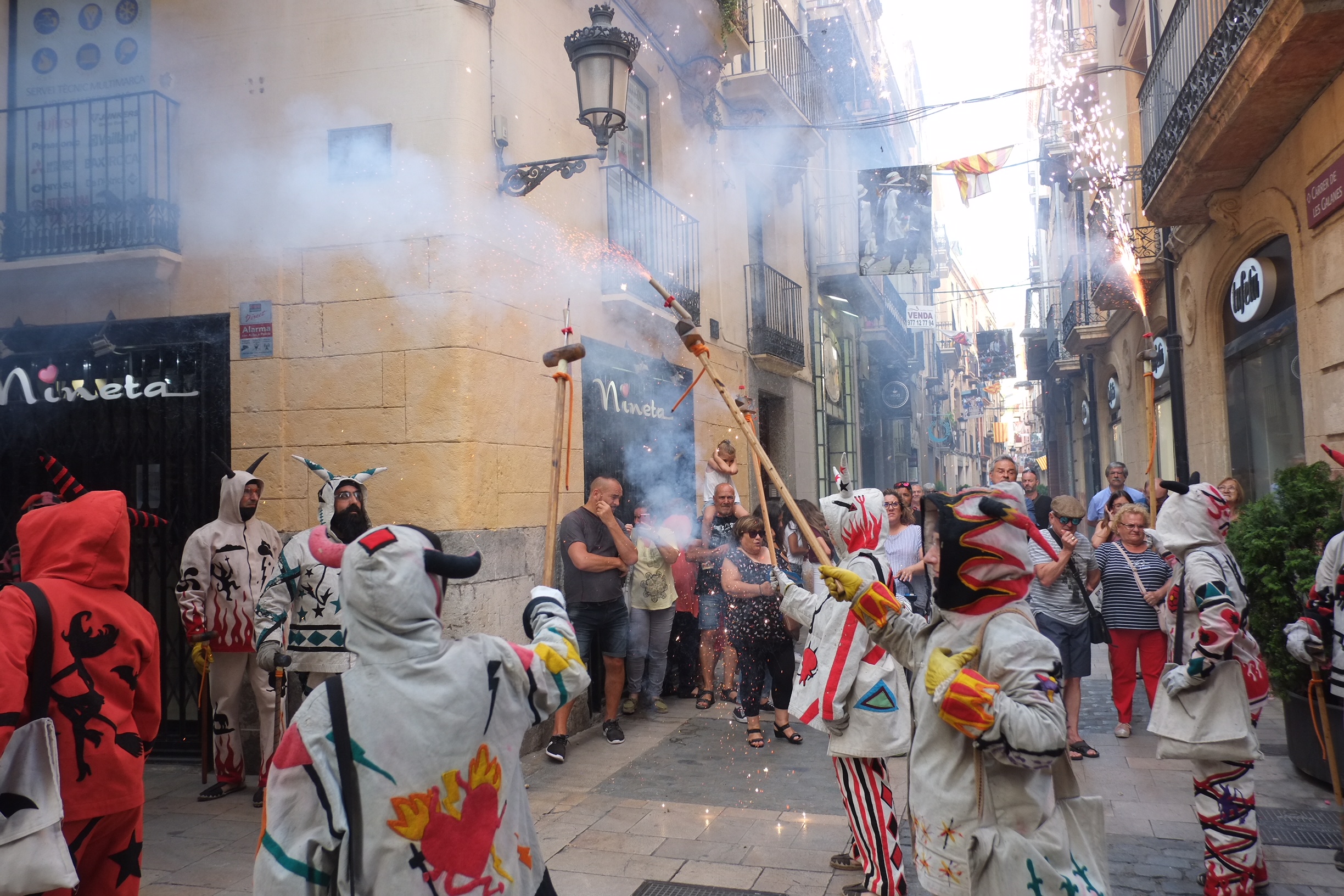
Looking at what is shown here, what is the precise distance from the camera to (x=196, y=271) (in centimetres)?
657

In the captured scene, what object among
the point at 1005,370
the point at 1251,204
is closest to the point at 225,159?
the point at 1251,204

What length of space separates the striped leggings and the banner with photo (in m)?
9.69

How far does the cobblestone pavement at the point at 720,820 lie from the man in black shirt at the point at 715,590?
98 cm

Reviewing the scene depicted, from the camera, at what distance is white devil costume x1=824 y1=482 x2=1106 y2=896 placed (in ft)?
7.93

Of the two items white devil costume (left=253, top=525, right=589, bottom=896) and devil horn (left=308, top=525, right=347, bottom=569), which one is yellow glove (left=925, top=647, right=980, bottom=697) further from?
devil horn (left=308, top=525, right=347, bottom=569)

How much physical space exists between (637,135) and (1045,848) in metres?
8.16

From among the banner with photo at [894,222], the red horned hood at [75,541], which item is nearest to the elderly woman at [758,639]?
the red horned hood at [75,541]

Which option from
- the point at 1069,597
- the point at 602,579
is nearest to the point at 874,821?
the point at 1069,597

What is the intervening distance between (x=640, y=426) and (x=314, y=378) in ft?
10.9

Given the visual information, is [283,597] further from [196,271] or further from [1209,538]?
[1209,538]

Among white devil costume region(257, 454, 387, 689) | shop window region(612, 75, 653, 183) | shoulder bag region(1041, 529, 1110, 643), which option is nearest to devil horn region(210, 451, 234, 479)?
white devil costume region(257, 454, 387, 689)

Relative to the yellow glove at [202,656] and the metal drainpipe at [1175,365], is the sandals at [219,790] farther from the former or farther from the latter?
the metal drainpipe at [1175,365]

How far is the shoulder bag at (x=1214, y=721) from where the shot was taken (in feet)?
12.8

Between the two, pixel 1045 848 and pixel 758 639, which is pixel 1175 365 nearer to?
pixel 758 639
